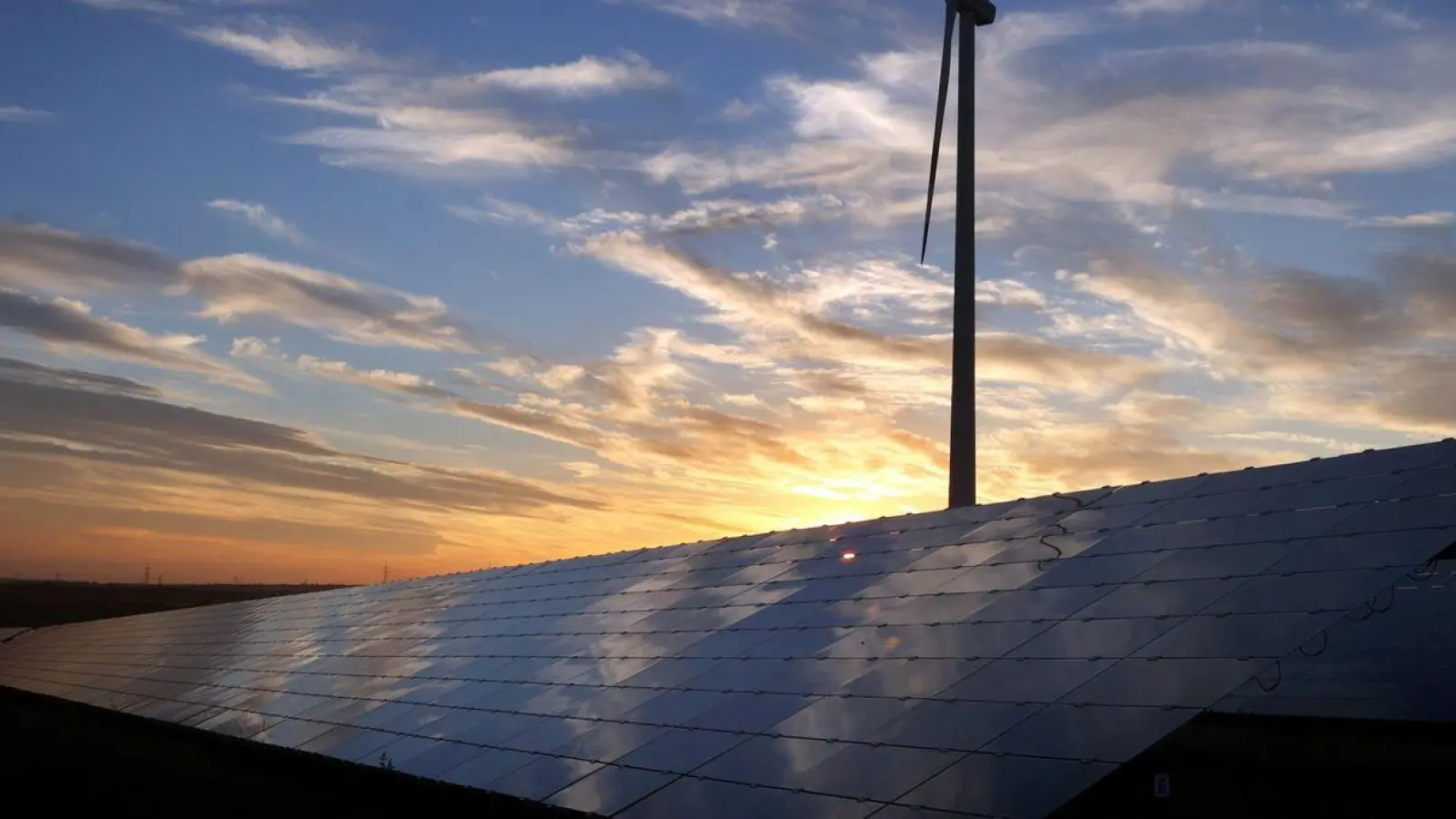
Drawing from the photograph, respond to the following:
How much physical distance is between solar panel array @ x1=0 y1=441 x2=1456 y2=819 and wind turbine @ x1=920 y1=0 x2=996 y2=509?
7627 mm

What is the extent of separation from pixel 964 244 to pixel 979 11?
1615cm

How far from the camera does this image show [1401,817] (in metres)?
19.2

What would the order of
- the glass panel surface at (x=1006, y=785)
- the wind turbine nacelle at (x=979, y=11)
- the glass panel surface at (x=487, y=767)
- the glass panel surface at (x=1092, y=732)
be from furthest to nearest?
the wind turbine nacelle at (x=979, y=11) < the glass panel surface at (x=487, y=767) < the glass panel surface at (x=1092, y=732) < the glass panel surface at (x=1006, y=785)

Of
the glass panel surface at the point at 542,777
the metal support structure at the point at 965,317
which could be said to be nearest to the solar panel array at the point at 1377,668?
the glass panel surface at the point at 542,777

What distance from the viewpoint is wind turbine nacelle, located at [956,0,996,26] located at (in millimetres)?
63188

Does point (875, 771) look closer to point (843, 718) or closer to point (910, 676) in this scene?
point (843, 718)

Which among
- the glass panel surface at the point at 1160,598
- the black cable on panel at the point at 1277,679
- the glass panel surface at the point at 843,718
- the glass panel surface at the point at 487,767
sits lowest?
the glass panel surface at the point at 487,767

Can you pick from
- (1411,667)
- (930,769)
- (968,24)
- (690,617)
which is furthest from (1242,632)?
(968,24)

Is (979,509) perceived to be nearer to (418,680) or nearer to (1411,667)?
(1411,667)

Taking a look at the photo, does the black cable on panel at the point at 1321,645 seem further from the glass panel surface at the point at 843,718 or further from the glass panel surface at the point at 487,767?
the glass panel surface at the point at 487,767

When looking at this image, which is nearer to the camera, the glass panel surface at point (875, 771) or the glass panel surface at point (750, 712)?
the glass panel surface at point (875, 771)

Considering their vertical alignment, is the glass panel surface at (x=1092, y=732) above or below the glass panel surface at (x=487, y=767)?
above

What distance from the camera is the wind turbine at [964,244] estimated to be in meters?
50.8

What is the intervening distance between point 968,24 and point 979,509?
32231 millimetres
